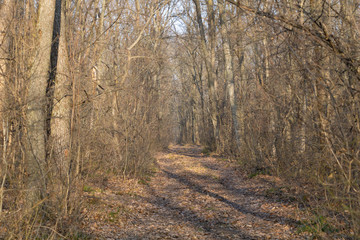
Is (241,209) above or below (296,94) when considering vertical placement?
below

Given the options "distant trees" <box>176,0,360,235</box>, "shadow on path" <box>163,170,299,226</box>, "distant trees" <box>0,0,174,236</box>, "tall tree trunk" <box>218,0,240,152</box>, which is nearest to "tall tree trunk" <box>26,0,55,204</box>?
"distant trees" <box>0,0,174,236</box>

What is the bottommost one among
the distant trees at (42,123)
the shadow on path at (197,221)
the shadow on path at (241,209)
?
the shadow on path at (197,221)

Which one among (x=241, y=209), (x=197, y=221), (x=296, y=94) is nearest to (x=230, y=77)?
(x=241, y=209)

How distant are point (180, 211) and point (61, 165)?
365 cm

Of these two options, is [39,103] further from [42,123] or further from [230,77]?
[230,77]

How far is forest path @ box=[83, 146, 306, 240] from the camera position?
6.29 m

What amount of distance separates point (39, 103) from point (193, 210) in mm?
4491

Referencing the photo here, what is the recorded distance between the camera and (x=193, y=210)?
8234mm

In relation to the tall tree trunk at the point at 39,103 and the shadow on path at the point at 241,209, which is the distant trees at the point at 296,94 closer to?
A: the shadow on path at the point at 241,209

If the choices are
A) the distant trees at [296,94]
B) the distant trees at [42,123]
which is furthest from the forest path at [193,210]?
the distant trees at [42,123]

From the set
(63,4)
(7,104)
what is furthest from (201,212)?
(63,4)

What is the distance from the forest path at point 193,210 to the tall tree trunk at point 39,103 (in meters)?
1.20

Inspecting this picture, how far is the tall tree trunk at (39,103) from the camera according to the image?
5844mm

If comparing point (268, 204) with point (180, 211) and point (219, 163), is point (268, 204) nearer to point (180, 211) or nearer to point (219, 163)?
point (180, 211)
